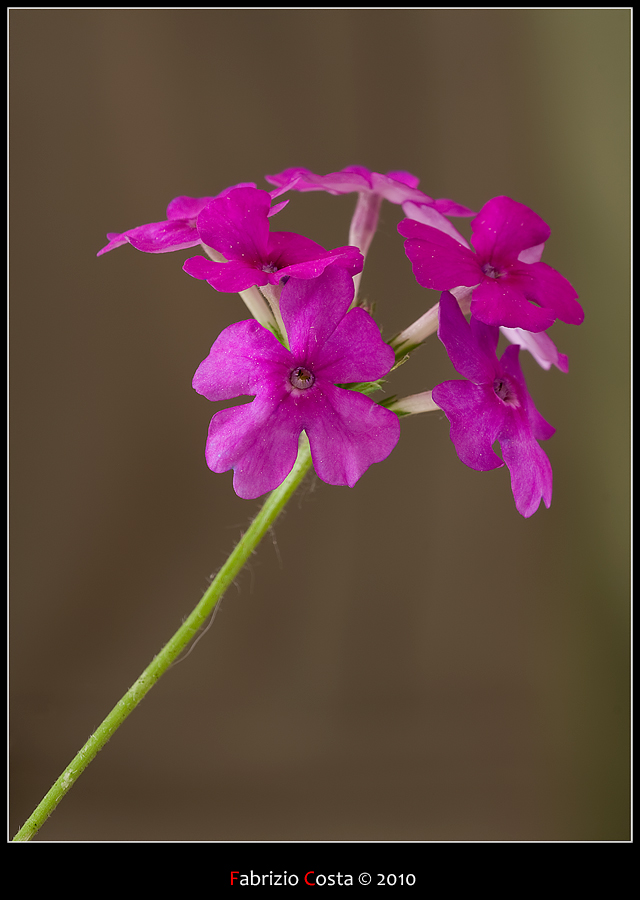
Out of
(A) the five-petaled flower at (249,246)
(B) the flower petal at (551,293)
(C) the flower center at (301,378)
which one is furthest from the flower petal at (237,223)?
(B) the flower petal at (551,293)

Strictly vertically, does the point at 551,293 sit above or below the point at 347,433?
above

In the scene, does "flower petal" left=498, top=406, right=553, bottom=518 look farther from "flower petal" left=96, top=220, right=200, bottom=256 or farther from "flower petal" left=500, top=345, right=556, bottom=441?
"flower petal" left=96, top=220, right=200, bottom=256

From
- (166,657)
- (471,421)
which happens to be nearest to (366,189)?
(471,421)

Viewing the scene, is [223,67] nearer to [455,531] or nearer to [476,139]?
[476,139]

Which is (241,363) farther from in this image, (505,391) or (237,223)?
(505,391)

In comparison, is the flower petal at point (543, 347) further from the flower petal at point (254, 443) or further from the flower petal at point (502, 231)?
the flower petal at point (254, 443)

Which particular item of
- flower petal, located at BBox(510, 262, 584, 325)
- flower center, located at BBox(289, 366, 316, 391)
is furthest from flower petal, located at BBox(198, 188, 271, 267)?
flower petal, located at BBox(510, 262, 584, 325)
